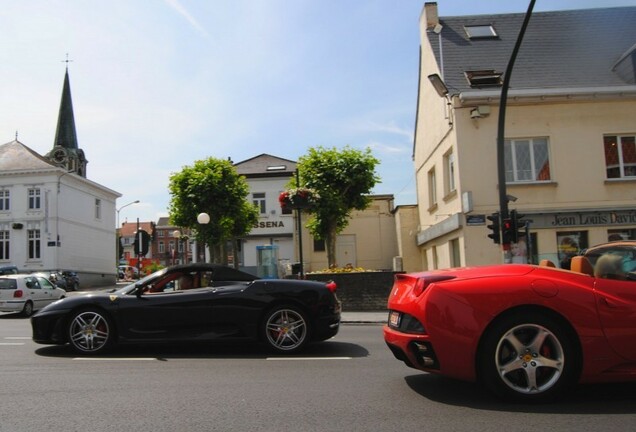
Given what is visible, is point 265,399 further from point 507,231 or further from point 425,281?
point 507,231

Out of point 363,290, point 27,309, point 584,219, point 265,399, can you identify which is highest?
point 584,219

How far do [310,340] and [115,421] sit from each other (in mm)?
3674

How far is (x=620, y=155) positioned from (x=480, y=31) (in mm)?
7781

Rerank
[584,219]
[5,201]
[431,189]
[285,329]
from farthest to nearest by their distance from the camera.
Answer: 1. [5,201]
2. [431,189]
3. [584,219]
4. [285,329]

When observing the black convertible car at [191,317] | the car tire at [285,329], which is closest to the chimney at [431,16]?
the black convertible car at [191,317]

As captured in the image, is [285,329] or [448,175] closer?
[285,329]

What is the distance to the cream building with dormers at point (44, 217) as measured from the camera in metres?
44.4

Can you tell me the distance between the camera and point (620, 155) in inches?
749

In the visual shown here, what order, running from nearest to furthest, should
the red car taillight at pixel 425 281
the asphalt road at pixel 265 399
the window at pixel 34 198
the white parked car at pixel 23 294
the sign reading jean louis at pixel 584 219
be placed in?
1. the asphalt road at pixel 265 399
2. the red car taillight at pixel 425 281
3. the white parked car at pixel 23 294
4. the sign reading jean louis at pixel 584 219
5. the window at pixel 34 198

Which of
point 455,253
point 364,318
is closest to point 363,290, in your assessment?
point 364,318

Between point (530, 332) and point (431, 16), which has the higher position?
point (431, 16)

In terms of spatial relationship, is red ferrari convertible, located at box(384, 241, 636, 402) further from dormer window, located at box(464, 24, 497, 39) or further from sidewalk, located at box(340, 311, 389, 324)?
dormer window, located at box(464, 24, 497, 39)

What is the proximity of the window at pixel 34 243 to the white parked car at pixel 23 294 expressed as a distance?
1147 inches

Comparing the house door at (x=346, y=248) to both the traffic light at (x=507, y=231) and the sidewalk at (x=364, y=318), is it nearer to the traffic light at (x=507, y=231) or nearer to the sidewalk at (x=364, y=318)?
the sidewalk at (x=364, y=318)
